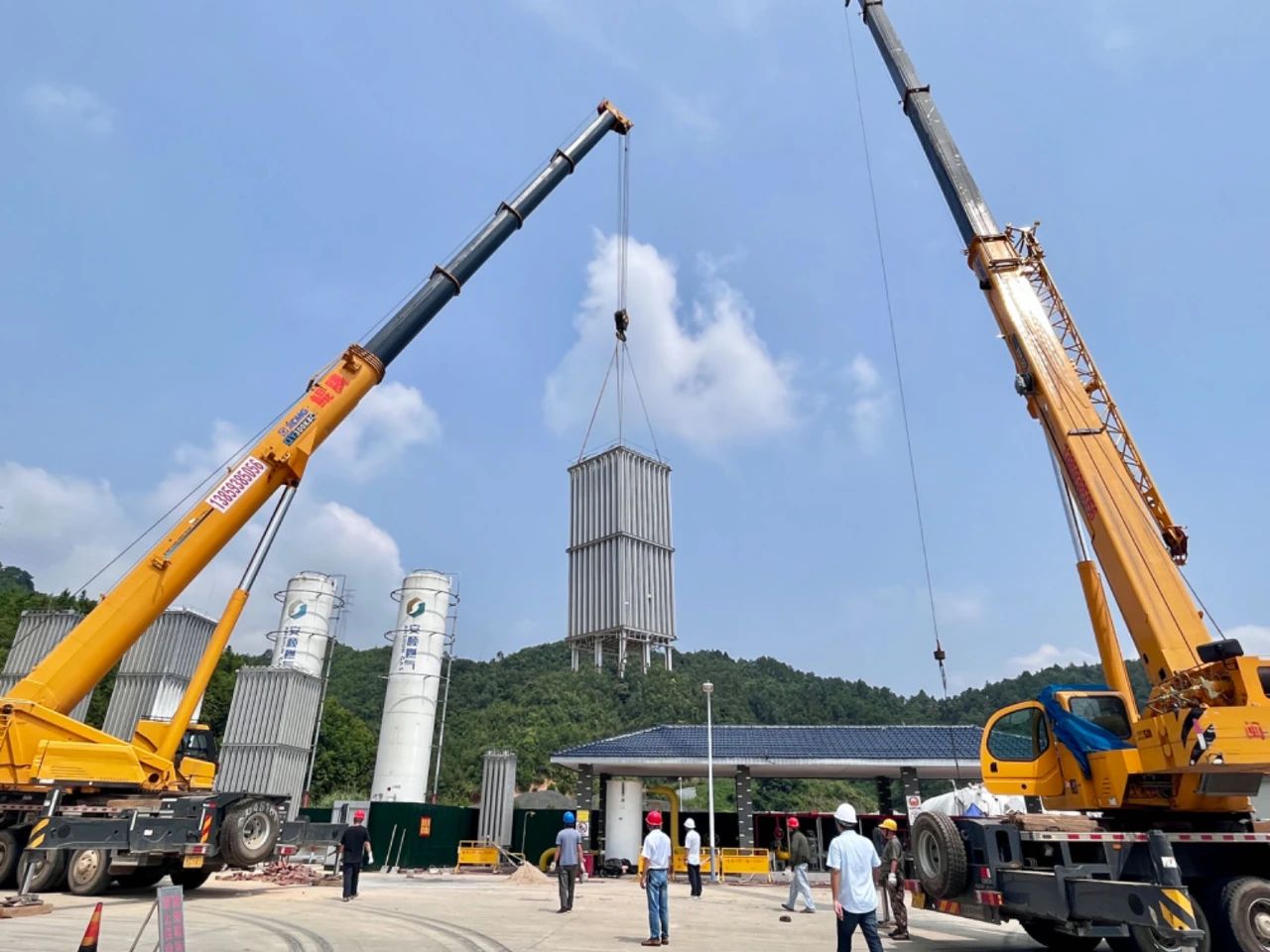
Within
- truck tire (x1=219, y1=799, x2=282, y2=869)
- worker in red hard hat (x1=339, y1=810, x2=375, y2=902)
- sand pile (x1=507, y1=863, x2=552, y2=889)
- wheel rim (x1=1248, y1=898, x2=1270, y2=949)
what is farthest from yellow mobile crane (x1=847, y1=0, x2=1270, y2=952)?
sand pile (x1=507, y1=863, x2=552, y2=889)

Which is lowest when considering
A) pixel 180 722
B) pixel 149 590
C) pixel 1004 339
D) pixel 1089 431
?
pixel 180 722

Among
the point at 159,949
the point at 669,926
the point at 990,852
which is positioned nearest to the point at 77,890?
the point at 669,926

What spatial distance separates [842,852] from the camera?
7824 mm

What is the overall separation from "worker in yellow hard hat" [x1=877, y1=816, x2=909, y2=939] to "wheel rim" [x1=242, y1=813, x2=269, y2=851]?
12130 millimetres

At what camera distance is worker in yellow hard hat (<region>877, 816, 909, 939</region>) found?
40.3ft

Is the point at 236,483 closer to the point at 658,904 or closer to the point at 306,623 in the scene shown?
the point at 658,904

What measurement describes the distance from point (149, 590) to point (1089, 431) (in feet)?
55.8

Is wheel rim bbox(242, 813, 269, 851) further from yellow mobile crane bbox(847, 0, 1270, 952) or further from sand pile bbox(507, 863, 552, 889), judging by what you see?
yellow mobile crane bbox(847, 0, 1270, 952)

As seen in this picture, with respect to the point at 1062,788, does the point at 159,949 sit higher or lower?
lower

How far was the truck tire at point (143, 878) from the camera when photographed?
52.1ft

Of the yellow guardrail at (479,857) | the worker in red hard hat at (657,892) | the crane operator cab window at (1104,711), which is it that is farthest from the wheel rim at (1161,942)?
the yellow guardrail at (479,857)

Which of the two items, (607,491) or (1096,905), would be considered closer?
(1096,905)

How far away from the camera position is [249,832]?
51.8 feet

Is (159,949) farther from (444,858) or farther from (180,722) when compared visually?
(444,858)
